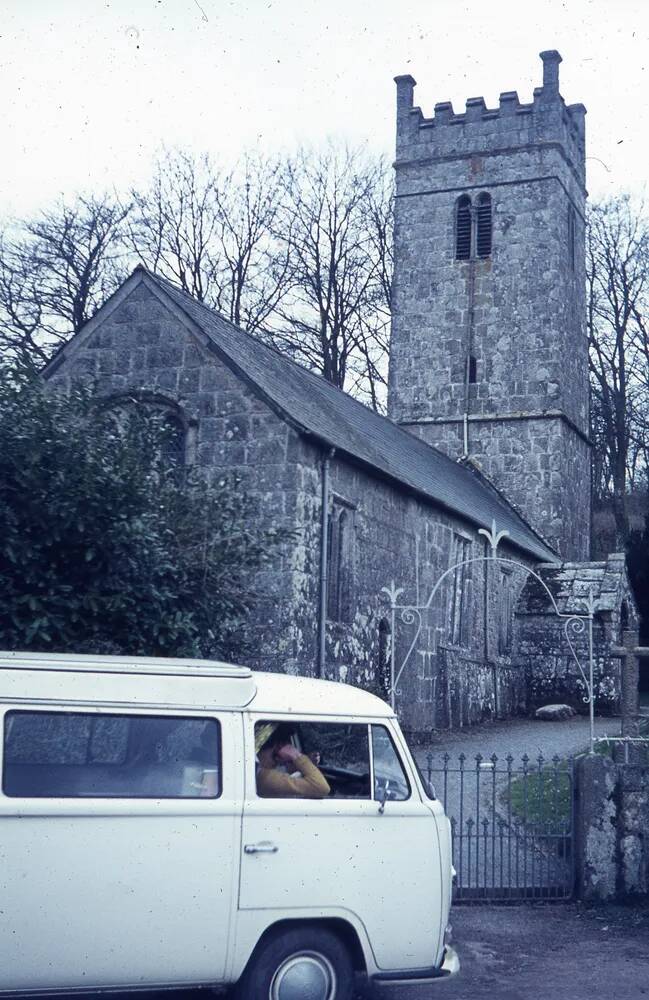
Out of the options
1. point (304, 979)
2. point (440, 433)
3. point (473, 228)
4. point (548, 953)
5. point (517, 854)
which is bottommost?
point (548, 953)

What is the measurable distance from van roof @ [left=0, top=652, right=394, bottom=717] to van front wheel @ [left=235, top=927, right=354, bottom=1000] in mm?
1268

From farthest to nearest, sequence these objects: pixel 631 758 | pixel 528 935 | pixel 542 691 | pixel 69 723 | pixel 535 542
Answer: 1. pixel 535 542
2. pixel 542 691
3. pixel 631 758
4. pixel 528 935
5. pixel 69 723

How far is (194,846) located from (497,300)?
2769 centimetres

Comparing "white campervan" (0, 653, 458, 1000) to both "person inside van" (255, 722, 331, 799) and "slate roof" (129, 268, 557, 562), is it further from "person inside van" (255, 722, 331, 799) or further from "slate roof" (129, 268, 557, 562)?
"slate roof" (129, 268, 557, 562)

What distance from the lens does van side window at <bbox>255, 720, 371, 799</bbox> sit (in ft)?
22.5

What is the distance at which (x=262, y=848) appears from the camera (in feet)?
21.4

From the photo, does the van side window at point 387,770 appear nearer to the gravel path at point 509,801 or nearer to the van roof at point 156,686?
the van roof at point 156,686

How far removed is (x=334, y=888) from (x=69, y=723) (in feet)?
5.77

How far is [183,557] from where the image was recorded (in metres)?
11.5

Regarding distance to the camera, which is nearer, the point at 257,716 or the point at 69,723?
the point at 69,723

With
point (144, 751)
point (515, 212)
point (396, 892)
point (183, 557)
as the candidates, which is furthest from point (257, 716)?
point (515, 212)

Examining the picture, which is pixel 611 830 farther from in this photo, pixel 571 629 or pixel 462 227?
pixel 462 227

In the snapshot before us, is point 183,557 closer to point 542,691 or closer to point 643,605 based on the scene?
point 542,691

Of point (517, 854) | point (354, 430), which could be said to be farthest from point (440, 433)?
point (517, 854)
